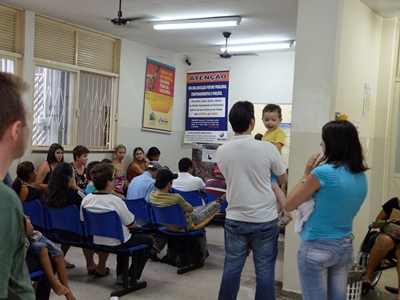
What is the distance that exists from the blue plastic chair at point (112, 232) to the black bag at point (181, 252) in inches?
32.2

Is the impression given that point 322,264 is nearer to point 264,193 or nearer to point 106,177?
point 264,193

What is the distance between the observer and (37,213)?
4484 millimetres

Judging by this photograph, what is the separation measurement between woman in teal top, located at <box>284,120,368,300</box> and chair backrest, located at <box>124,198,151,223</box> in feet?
8.87

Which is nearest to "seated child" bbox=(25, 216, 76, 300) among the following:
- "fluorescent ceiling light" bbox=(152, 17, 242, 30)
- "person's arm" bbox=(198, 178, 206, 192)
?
"person's arm" bbox=(198, 178, 206, 192)

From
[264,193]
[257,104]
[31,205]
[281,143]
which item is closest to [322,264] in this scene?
[264,193]

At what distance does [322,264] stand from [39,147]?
215 inches

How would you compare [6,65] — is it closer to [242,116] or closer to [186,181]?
[186,181]

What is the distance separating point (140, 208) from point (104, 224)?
0.93 meters

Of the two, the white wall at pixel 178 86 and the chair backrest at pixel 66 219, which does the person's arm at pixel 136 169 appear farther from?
the chair backrest at pixel 66 219

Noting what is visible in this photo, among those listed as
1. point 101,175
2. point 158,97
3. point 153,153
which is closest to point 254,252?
point 101,175

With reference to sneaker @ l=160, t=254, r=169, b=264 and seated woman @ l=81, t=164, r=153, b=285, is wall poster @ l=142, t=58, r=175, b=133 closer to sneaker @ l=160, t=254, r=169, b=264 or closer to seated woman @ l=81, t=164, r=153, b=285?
sneaker @ l=160, t=254, r=169, b=264

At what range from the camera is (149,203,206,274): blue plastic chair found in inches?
186

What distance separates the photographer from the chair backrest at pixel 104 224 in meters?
3.98

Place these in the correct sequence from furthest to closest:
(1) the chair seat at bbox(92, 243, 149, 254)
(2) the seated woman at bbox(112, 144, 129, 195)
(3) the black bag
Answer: (2) the seated woman at bbox(112, 144, 129, 195)
(3) the black bag
(1) the chair seat at bbox(92, 243, 149, 254)
